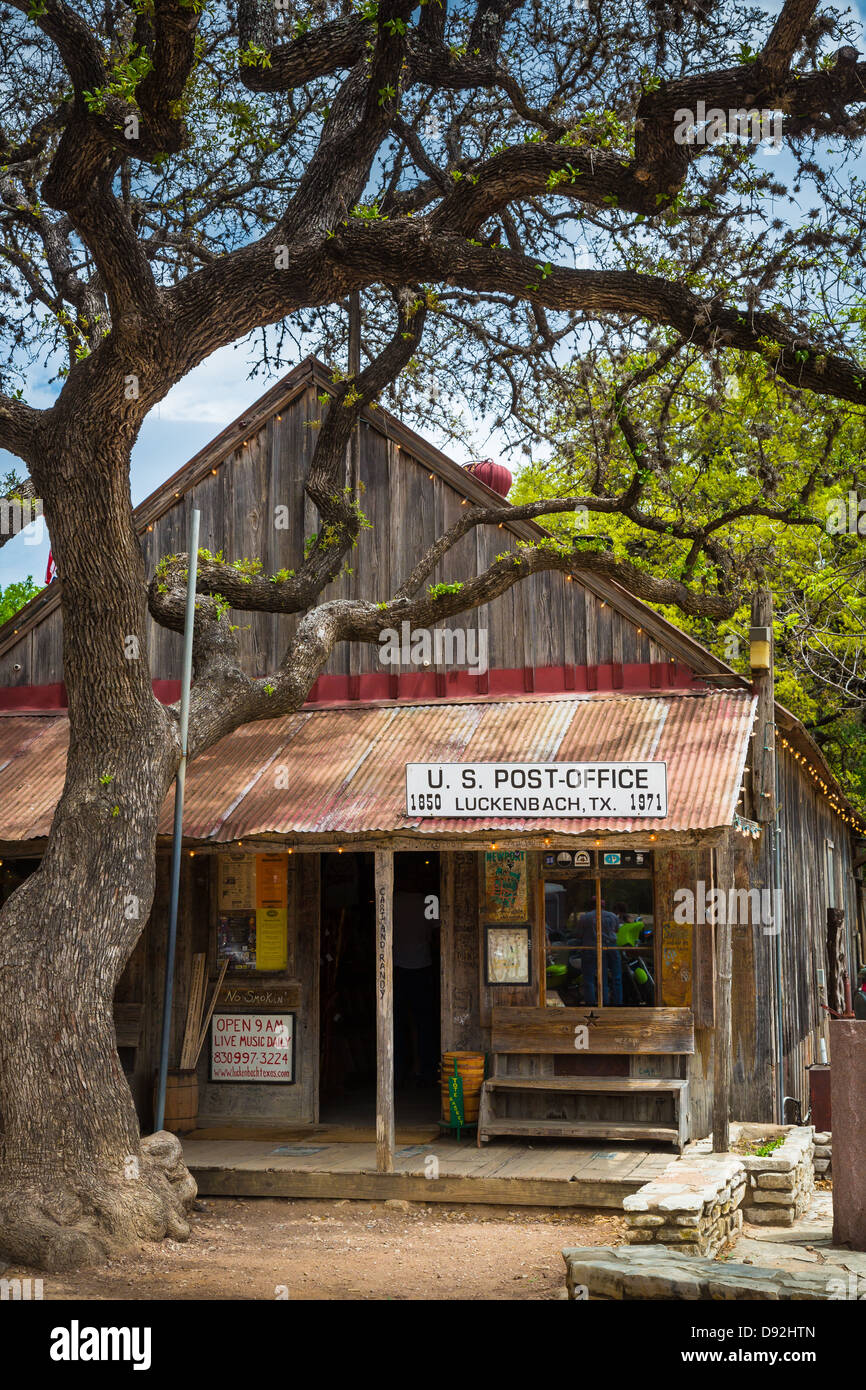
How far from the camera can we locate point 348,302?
1352cm

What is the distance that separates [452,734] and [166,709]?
2.74m

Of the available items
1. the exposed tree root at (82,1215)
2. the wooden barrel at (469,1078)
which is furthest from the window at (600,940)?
the exposed tree root at (82,1215)

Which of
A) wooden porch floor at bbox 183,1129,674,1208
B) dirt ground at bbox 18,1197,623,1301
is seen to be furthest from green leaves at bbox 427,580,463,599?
dirt ground at bbox 18,1197,623,1301

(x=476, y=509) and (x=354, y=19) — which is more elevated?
(x=354, y=19)

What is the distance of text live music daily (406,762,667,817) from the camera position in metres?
9.52

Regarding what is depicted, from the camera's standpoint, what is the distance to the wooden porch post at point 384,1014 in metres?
9.77

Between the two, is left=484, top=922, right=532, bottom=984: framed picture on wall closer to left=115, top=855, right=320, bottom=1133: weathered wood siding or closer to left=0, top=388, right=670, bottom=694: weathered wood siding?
left=115, top=855, right=320, bottom=1133: weathered wood siding

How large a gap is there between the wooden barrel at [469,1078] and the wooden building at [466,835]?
0.18 m

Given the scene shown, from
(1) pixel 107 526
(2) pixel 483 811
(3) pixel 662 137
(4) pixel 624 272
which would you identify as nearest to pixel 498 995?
(2) pixel 483 811

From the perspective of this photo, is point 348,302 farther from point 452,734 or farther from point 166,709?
point 166,709

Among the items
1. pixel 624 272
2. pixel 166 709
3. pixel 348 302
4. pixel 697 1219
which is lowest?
pixel 697 1219

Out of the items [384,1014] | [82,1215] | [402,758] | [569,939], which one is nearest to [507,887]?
[569,939]

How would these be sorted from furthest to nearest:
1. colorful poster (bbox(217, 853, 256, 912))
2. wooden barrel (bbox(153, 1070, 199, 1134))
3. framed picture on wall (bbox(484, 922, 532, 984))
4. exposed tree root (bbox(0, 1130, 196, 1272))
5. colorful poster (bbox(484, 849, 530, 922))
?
1. colorful poster (bbox(217, 853, 256, 912))
2. wooden barrel (bbox(153, 1070, 199, 1134))
3. colorful poster (bbox(484, 849, 530, 922))
4. framed picture on wall (bbox(484, 922, 532, 984))
5. exposed tree root (bbox(0, 1130, 196, 1272))

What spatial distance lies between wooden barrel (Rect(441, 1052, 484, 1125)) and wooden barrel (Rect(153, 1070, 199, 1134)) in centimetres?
228
